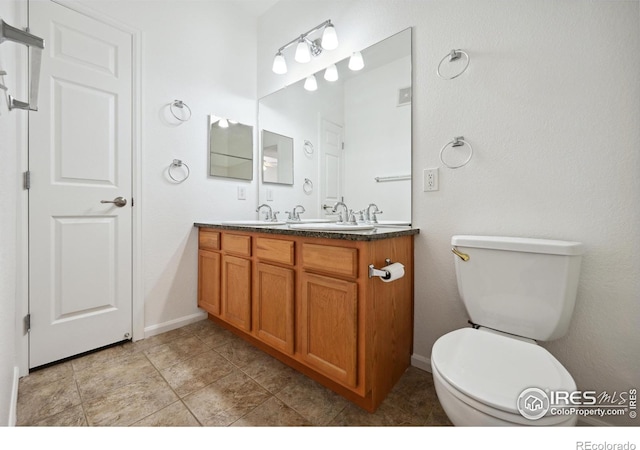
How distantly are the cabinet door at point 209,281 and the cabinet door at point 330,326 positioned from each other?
2.84ft

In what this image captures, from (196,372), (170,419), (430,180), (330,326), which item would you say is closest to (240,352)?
(196,372)

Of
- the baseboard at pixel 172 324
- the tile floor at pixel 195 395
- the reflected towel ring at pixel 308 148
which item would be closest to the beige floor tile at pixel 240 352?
A: the tile floor at pixel 195 395

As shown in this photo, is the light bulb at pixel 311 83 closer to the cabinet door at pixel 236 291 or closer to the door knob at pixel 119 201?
the cabinet door at pixel 236 291

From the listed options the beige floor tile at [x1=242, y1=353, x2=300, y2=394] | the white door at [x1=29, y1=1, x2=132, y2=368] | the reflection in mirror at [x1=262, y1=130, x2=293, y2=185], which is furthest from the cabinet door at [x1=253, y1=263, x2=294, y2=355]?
the reflection in mirror at [x1=262, y1=130, x2=293, y2=185]

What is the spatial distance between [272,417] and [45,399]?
3.54 ft

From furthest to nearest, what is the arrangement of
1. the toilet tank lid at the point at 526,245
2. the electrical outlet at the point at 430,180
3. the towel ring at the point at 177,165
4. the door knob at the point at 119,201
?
the towel ring at the point at 177,165 → the door knob at the point at 119,201 → the electrical outlet at the point at 430,180 → the toilet tank lid at the point at 526,245

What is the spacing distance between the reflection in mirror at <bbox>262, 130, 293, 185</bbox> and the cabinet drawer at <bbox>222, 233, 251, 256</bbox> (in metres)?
0.79

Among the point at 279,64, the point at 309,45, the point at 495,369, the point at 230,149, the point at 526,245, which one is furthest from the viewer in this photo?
the point at 230,149

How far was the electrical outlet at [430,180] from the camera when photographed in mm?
1469

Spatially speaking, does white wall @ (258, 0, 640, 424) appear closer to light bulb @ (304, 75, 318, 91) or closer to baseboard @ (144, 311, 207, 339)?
light bulb @ (304, 75, 318, 91)

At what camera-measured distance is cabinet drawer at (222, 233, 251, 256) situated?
65.8 inches

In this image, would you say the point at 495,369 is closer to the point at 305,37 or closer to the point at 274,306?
the point at 274,306

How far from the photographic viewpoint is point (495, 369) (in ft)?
2.79
